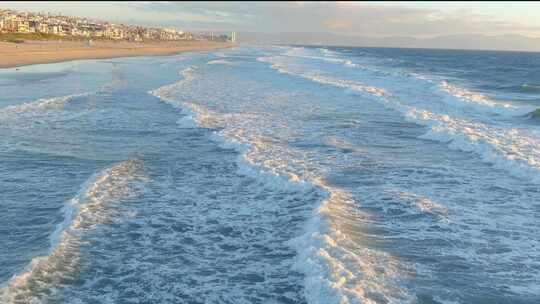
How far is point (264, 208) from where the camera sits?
10.1 metres

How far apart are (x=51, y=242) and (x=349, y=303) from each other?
4546 mm

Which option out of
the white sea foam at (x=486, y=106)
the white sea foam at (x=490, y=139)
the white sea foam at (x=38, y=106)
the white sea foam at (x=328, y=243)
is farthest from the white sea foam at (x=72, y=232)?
the white sea foam at (x=486, y=106)

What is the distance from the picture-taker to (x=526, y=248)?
27.3ft

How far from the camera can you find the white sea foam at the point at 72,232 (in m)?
6.49

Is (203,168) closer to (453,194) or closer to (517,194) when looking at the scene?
(453,194)

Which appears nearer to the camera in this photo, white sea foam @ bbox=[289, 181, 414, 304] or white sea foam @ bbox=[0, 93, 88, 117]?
white sea foam @ bbox=[289, 181, 414, 304]

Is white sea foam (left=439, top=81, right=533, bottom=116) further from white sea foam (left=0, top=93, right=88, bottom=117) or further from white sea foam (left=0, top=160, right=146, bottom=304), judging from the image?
white sea foam (left=0, top=93, right=88, bottom=117)

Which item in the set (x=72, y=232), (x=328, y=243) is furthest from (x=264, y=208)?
(x=72, y=232)

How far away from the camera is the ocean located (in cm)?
691

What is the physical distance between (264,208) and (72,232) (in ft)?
11.5

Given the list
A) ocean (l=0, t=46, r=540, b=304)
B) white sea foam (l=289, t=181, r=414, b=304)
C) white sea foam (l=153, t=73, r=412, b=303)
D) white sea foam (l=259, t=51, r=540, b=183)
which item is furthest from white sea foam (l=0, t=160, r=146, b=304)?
white sea foam (l=259, t=51, r=540, b=183)

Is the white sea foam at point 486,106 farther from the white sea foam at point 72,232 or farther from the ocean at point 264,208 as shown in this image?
the white sea foam at point 72,232

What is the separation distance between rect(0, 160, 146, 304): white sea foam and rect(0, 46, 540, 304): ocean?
0.11ft

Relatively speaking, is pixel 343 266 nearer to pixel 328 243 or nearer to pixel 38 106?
pixel 328 243
